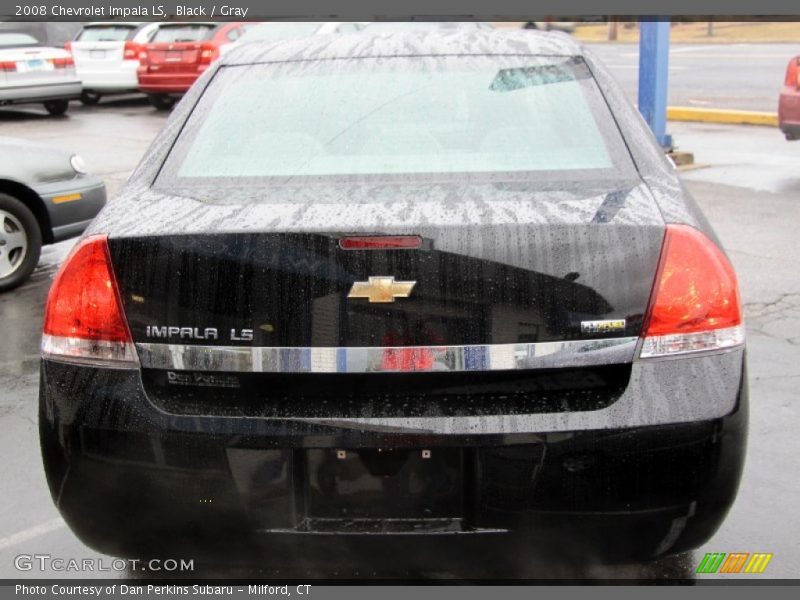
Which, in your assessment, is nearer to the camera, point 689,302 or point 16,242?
point 689,302

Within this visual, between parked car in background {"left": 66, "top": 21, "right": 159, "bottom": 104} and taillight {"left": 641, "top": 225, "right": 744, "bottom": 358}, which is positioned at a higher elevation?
taillight {"left": 641, "top": 225, "right": 744, "bottom": 358}

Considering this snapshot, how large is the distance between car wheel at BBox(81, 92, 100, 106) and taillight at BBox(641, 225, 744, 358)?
59.6 feet

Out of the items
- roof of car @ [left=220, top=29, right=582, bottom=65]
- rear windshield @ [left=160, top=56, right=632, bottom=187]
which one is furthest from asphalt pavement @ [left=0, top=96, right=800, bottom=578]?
roof of car @ [left=220, top=29, right=582, bottom=65]

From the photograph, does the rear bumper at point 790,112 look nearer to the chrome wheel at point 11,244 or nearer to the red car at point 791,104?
the red car at point 791,104

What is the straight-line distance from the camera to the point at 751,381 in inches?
193

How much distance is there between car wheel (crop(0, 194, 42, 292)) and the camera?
6.79 m

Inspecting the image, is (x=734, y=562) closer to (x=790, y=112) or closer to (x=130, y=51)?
(x=790, y=112)

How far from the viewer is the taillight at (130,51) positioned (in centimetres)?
1852

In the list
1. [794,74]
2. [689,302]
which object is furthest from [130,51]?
[689,302]

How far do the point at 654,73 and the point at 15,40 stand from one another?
33.7 feet

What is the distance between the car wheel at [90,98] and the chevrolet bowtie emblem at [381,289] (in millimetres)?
18050

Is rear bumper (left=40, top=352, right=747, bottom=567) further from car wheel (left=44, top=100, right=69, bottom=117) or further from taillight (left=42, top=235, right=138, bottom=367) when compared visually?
car wheel (left=44, top=100, right=69, bottom=117)

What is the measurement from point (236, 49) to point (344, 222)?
1.61 metres
